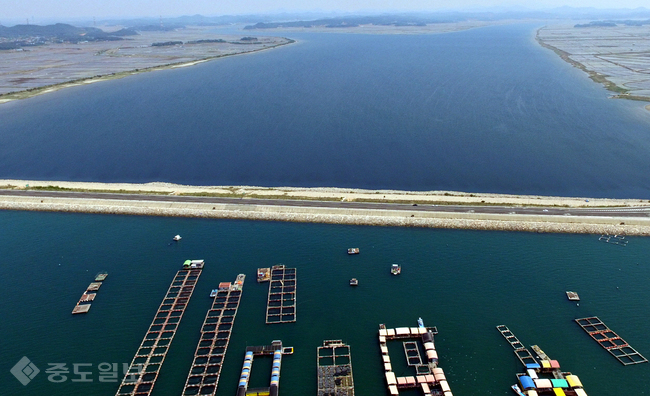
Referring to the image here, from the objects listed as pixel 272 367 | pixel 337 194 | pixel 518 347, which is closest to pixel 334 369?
pixel 272 367

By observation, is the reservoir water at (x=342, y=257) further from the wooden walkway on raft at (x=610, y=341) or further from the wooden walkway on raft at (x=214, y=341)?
the wooden walkway on raft at (x=214, y=341)

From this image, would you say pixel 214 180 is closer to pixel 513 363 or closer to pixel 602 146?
pixel 513 363

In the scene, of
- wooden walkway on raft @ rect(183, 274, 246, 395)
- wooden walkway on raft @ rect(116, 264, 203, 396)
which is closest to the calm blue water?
wooden walkway on raft @ rect(116, 264, 203, 396)

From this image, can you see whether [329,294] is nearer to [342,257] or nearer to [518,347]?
[342,257]

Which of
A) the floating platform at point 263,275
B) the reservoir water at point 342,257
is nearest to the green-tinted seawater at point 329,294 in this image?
the reservoir water at point 342,257

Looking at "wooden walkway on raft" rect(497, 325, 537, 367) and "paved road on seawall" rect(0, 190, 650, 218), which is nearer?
A: "wooden walkway on raft" rect(497, 325, 537, 367)

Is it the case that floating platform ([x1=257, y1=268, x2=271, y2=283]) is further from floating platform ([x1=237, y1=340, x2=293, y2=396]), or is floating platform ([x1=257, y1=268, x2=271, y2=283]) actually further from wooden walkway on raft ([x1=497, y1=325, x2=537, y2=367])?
wooden walkway on raft ([x1=497, y1=325, x2=537, y2=367])
